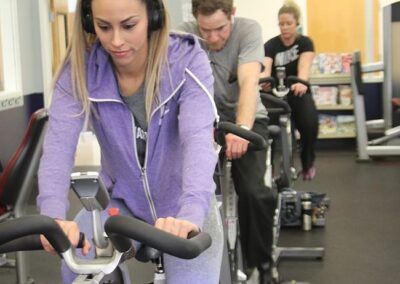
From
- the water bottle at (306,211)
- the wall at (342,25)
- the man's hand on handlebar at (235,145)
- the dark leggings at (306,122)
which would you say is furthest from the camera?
the wall at (342,25)

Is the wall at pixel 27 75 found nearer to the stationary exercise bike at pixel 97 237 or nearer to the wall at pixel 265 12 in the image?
the wall at pixel 265 12

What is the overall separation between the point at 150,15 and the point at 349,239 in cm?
332

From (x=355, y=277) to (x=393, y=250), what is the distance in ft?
2.12

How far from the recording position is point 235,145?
2.45 metres

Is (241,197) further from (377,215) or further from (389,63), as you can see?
(389,63)

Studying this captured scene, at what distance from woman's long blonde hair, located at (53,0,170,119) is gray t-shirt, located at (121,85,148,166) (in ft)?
0.10

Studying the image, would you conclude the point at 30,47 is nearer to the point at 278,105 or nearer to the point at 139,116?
the point at 278,105

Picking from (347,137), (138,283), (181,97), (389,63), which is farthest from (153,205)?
(347,137)

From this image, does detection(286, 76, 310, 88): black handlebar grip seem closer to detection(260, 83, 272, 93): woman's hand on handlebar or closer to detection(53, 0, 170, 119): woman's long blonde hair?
detection(260, 83, 272, 93): woman's hand on handlebar

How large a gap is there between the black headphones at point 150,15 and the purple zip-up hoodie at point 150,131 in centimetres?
9

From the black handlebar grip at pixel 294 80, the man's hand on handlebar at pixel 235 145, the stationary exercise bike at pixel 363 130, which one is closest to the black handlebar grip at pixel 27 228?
the man's hand on handlebar at pixel 235 145

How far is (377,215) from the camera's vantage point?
5.25m

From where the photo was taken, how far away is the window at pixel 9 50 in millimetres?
6332

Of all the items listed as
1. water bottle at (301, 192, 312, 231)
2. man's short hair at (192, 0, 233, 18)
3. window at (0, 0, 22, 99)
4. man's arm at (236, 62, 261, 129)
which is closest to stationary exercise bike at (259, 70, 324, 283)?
water bottle at (301, 192, 312, 231)
